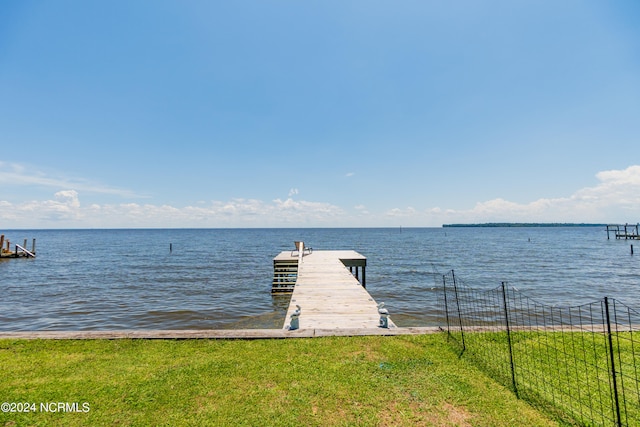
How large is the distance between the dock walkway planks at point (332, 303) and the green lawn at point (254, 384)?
138cm

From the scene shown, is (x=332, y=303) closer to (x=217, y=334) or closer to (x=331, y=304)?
(x=331, y=304)

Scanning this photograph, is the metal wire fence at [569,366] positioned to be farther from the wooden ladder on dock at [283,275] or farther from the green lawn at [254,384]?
the wooden ladder on dock at [283,275]

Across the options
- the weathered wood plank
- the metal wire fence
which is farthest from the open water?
the metal wire fence

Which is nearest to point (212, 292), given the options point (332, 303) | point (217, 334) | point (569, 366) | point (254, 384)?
point (332, 303)

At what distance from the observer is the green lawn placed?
3.93 meters

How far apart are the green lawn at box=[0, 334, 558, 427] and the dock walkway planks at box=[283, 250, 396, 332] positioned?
1.38 metres

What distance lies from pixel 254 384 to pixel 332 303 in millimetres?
5038

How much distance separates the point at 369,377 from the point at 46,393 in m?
4.90

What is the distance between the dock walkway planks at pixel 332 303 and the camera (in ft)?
25.5

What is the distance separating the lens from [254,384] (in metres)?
4.70

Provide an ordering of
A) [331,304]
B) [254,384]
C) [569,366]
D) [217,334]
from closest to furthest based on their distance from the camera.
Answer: [254,384] < [569,366] < [217,334] < [331,304]

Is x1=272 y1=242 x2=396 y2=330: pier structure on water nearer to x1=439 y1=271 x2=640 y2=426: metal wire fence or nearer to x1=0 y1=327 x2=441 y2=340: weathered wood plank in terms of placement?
x1=0 y1=327 x2=441 y2=340: weathered wood plank

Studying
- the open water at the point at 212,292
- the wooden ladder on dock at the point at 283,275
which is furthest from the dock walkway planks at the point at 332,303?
the wooden ladder on dock at the point at 283,275

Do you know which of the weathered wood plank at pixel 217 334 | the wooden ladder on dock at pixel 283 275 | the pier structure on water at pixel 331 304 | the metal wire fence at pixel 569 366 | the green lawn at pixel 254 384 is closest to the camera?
the green lawn at pixel 254 384
